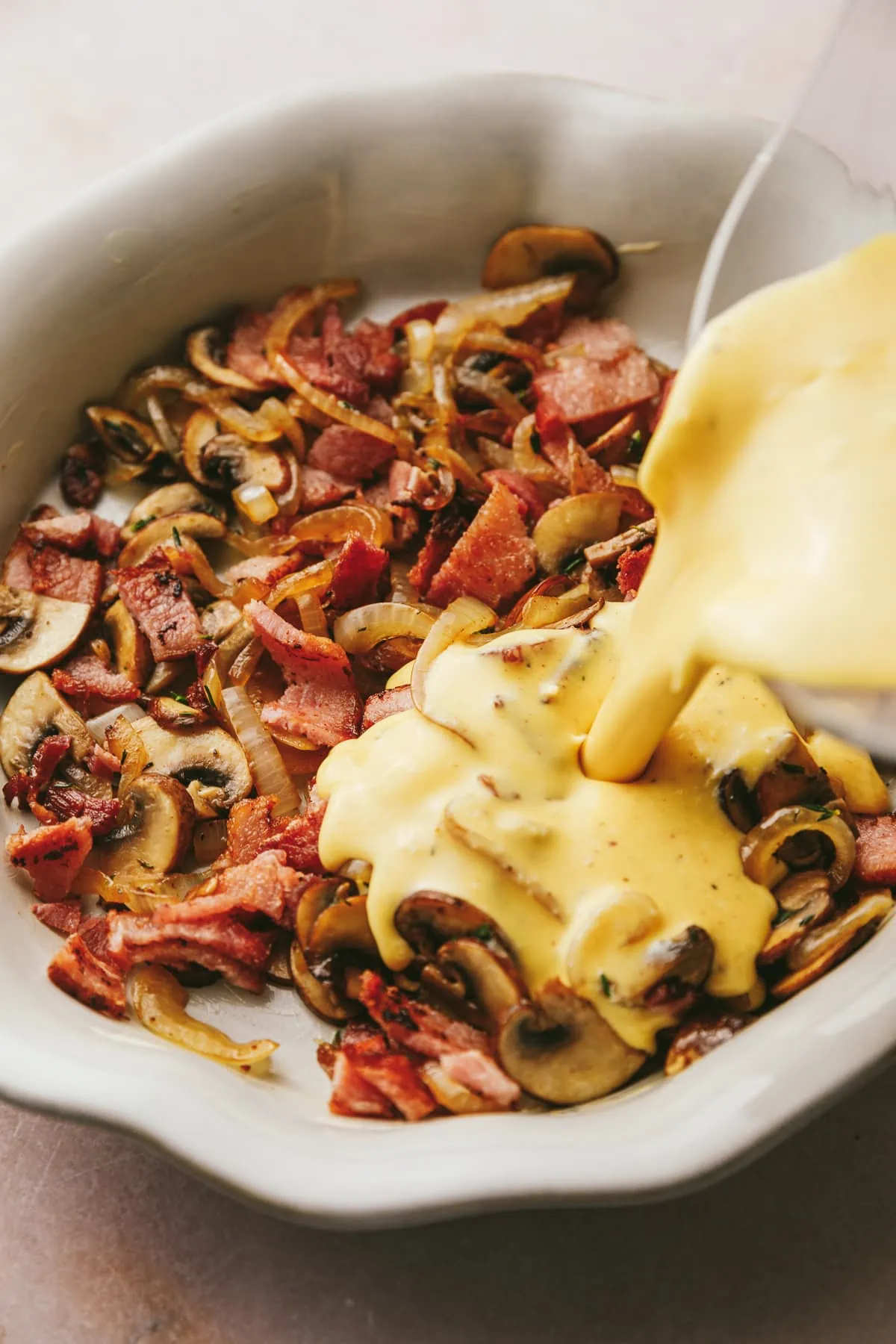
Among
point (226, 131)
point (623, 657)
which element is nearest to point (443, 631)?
point (623, 657)

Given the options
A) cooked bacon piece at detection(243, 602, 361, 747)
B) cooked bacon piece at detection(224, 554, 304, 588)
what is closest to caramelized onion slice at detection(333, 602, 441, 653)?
cooked bacon piece at detection(243, 602, 361, 747)

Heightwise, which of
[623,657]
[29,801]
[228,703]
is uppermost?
[623,657]

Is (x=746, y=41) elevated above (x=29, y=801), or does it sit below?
above

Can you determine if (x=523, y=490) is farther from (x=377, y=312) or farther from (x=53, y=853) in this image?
(x=53, y=853)

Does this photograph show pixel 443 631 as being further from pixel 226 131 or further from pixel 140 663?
pixel 226 131

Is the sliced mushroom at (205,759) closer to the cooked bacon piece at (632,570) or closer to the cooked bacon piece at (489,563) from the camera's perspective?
the cooked bacon piece at (489,563)
